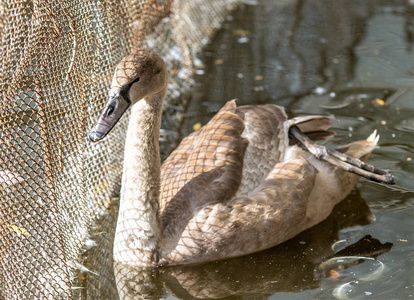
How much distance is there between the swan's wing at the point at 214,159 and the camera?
584cm

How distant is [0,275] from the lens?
16.8 ft

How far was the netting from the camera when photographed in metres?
5.10

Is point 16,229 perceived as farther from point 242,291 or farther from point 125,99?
point 242,291

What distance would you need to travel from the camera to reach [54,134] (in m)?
5.53

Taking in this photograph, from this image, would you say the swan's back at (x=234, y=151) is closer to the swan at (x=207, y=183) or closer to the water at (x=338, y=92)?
the swan at (x=207, y=183)

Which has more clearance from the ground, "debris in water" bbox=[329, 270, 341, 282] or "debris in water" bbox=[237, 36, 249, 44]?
"debris in water" bbox=[237, 36, 249, 44]

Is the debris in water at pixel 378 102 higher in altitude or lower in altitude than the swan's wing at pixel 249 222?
lower

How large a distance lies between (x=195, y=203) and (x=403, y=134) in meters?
2.69

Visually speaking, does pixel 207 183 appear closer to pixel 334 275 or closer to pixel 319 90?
pixel 334 275

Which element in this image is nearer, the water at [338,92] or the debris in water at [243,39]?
the water at [338,92]

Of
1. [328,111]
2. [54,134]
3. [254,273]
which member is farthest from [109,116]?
[328,111]

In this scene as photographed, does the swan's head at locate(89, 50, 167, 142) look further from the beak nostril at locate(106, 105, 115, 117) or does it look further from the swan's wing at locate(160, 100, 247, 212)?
the swan's wing at locate(160, 100, 247, 212)

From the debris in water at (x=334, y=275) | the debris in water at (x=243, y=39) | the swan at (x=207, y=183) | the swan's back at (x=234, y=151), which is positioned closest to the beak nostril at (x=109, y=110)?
the swan at (x=207, y=183)

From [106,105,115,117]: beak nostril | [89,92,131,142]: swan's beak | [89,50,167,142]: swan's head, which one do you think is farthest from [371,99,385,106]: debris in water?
[106,105,115,117]: beak nostril
